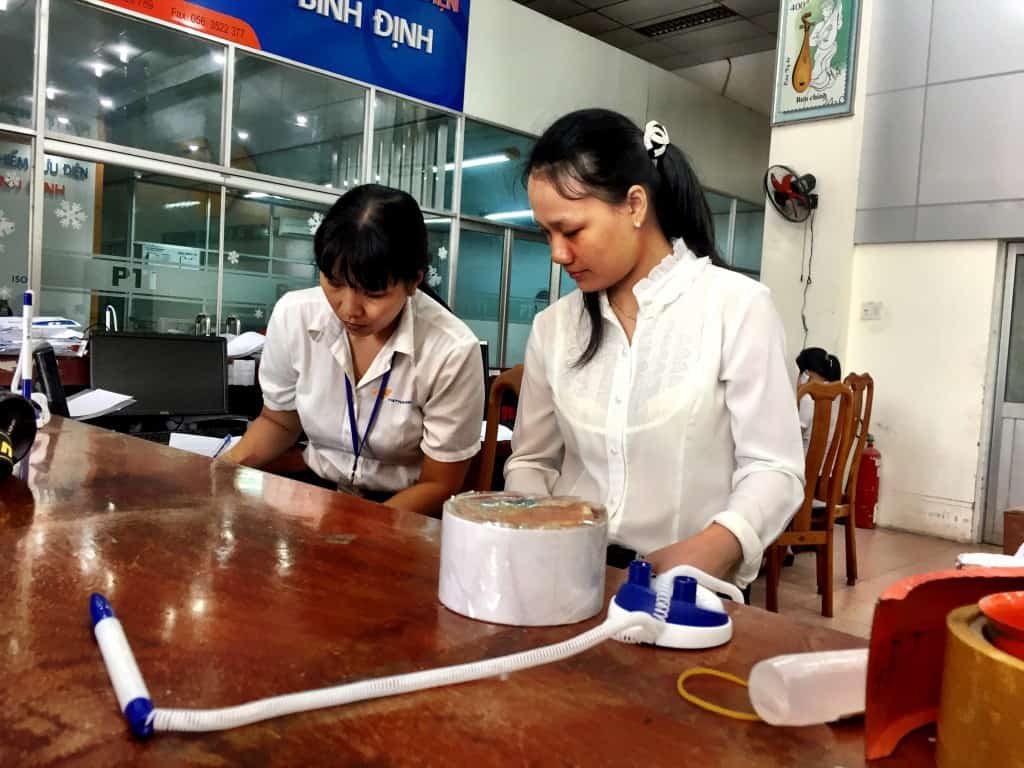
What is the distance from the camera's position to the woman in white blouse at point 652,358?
1.14 m

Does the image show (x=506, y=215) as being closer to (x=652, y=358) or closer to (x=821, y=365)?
(x=821, y=365)

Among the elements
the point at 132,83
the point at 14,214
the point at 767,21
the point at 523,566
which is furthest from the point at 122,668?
the point at 767,21

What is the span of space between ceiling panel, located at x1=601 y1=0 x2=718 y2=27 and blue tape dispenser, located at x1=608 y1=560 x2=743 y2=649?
21.1 feet

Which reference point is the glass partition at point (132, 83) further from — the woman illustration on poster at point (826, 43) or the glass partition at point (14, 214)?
the woman illustration on poster at point (826, 43)

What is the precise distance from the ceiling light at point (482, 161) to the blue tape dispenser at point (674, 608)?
5.41 m

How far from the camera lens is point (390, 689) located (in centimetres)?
50

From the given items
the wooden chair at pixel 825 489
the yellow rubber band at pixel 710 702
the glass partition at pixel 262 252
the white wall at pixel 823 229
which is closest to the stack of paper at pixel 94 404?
the yellow rubber band at pixel 710 702

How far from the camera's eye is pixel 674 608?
60cm

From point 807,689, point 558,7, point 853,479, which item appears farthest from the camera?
point 558,7

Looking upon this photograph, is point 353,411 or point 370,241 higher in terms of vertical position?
point 370,241

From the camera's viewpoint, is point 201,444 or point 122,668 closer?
point 122,668

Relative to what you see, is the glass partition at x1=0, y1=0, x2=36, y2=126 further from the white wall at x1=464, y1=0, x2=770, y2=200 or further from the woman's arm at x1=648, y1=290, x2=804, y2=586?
the woman's arm at x1=648, y1=290, x2=804, y2=586

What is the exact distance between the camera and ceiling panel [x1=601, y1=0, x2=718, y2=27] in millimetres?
6254

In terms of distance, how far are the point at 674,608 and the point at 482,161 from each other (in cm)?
570
